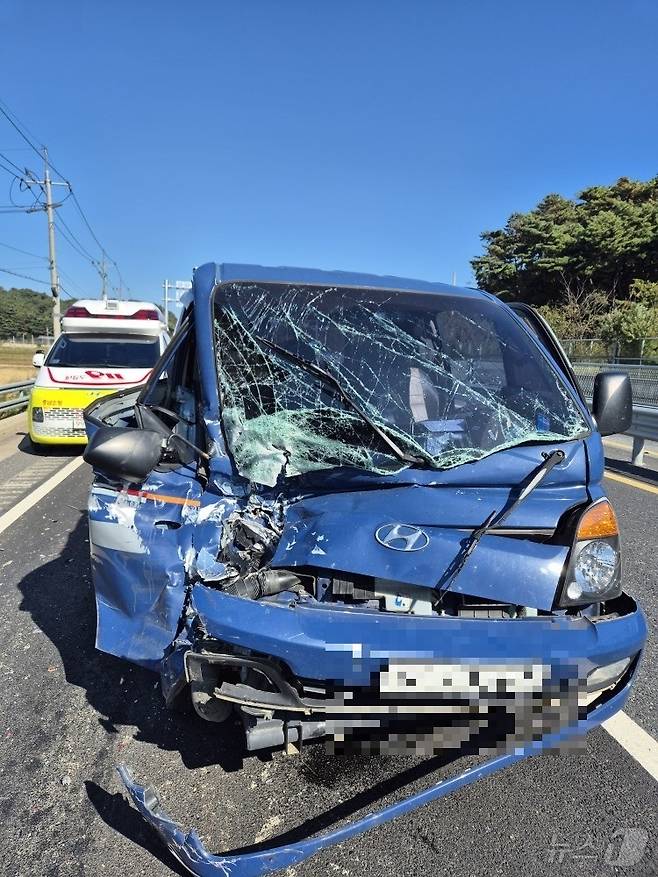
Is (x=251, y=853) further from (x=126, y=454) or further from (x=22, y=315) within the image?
(x=22, y=315)

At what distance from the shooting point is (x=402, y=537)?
2117 mm

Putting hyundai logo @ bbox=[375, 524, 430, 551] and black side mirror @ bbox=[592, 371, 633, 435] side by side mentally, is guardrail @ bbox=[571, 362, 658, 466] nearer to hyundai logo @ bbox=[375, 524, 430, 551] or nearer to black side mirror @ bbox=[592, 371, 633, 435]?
black side mirror @ bbox=[592, 371, 633, 435]

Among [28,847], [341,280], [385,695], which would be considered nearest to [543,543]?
[385,695]

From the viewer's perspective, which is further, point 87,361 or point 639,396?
point 639,396

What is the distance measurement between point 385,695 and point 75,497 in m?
5.44

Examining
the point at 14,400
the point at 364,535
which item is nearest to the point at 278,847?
the point at 364,535

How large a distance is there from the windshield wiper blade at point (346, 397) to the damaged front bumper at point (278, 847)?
1.04 meters

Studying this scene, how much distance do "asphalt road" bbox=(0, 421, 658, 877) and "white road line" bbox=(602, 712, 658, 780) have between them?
0.04m

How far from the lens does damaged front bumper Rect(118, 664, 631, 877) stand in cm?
174

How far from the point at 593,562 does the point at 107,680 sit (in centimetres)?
240

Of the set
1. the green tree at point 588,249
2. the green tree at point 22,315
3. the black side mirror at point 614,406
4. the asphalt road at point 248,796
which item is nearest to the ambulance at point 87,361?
the asphalt road at point 248,796

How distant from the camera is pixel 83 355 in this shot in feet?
30.8

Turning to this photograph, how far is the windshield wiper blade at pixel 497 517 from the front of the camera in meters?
2.03

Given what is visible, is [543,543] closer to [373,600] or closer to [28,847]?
[373,600]
